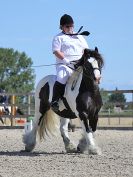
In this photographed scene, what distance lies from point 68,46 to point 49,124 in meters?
1.64

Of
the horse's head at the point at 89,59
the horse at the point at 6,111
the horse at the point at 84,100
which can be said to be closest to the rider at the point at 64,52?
the horse at the point at 84,100

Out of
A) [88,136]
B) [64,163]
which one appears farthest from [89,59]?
[64,163]

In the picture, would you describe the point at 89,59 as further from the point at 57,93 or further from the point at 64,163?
the point at 64,163

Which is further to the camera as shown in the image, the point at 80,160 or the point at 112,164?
the point at 80,160

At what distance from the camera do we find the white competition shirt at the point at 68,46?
9.88 meters

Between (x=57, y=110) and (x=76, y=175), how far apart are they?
3118 mm

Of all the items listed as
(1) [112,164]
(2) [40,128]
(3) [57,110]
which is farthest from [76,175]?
(2) [40,128]

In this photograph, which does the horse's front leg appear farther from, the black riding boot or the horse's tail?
the horse's tail

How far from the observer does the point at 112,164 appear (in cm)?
796

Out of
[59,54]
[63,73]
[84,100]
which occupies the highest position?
[59,54]

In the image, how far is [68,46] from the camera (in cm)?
990

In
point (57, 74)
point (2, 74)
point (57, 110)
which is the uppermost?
point (2, 74)

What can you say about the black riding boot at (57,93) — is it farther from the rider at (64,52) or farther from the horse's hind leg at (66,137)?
the horse's hind leg at (66,137)

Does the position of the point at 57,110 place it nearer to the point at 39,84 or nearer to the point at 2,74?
the point at 39,84
